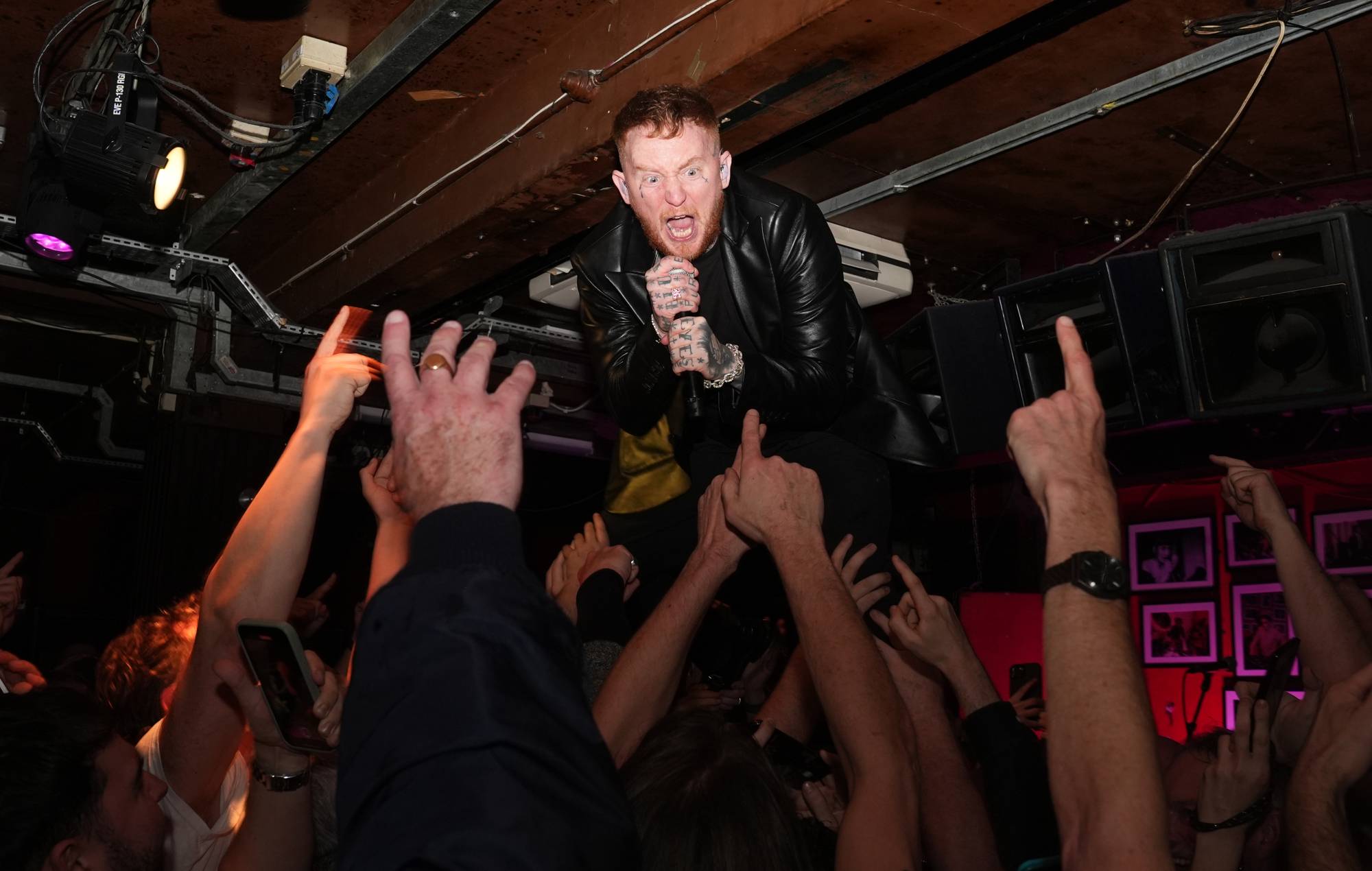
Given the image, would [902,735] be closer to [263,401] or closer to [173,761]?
[173,761]

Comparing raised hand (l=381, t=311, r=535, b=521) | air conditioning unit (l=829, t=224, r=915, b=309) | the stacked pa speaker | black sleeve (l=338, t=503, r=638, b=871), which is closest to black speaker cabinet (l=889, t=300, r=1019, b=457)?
the stacked pa speaker

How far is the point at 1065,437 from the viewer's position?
1392 mm

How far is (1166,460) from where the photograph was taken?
6.22m

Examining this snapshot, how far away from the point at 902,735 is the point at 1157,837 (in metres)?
0.43

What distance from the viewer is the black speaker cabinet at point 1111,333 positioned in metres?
3.38

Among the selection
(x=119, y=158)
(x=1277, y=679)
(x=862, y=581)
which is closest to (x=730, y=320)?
(x=862, y=581)

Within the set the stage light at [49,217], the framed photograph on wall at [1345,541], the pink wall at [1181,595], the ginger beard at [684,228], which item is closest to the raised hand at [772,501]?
the ginger beard at [684,228]

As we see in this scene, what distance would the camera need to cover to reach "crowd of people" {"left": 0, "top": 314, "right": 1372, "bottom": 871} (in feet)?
2.72

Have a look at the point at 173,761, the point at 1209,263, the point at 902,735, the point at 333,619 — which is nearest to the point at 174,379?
the point at 333,619

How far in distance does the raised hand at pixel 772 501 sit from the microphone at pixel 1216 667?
16.4 ft

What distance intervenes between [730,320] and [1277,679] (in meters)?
1.48

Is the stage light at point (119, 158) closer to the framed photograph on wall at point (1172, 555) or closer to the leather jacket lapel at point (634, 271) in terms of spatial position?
the leather jacket lapel at point (634, 271)

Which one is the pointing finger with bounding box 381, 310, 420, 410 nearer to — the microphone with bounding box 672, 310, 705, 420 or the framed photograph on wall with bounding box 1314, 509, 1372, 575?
the microphone with bounding box 672, 310, 705, 420

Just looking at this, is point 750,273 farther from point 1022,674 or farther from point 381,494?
point 1022,674
